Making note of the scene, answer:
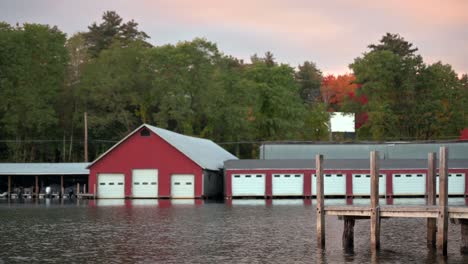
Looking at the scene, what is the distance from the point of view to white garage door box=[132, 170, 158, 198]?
236 ft

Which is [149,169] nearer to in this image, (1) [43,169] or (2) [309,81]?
(1) [43,169]

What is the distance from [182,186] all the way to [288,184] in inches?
372

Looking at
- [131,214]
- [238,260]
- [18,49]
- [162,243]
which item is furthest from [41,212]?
[18,49]

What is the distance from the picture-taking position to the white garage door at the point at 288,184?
235 ft

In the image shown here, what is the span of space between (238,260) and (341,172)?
46.5m

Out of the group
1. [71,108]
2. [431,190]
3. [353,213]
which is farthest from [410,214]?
[71,108]

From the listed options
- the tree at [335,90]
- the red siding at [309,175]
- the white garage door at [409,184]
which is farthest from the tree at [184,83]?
the tree at [335,90]

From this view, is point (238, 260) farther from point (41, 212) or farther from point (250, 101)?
point (250, 101)

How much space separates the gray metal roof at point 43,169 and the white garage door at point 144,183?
23.4 feet

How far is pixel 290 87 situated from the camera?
10462 cm

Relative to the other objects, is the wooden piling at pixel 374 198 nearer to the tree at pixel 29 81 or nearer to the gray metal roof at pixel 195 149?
the gray metal roof at pixel 195 149

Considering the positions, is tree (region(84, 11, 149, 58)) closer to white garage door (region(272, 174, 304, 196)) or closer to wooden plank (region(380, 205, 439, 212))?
white garage door (region(272, 174, 304, 196))

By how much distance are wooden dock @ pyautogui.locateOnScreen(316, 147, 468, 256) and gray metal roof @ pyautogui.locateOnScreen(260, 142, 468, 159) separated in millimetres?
51227

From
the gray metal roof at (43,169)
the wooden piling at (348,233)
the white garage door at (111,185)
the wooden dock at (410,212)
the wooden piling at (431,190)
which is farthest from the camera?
the gray metal roof at (43,169)
